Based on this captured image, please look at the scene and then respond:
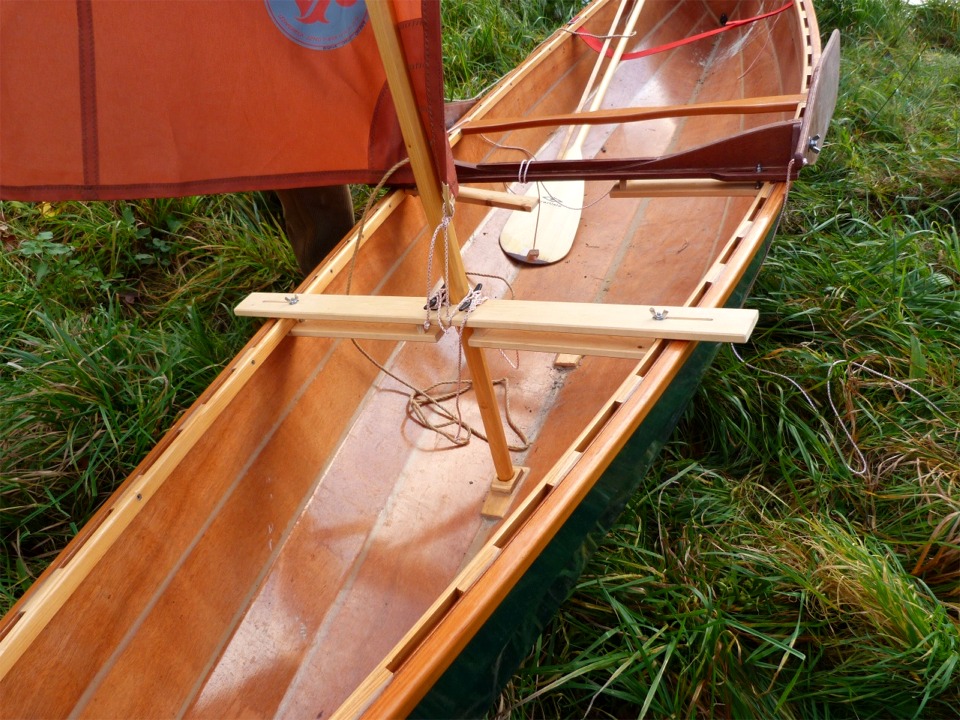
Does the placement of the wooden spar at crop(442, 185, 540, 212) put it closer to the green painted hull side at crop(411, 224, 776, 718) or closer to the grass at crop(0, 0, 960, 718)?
the green painted hull side at crop(411, 224, 776, 718)

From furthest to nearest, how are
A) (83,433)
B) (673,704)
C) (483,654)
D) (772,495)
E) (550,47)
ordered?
(550,47) < (83,433) < (772,495) < (673,704) < (483,654)

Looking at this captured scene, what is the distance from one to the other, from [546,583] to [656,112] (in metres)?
1.96

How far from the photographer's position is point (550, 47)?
416cm

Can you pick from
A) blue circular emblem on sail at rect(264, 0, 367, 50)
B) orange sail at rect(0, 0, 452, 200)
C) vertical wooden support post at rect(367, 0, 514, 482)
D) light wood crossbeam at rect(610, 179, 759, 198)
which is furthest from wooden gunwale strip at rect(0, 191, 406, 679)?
light wood crossbeam at rect(610, 179, 759, 198)

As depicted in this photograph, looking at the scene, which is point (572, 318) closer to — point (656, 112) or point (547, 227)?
point (656, 112)

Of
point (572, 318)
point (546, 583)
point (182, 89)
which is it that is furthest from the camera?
point (572, 318)

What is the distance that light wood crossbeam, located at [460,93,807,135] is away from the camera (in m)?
2.75

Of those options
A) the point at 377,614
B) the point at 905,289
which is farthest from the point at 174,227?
the point at 905,289

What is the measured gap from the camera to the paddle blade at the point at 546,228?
331 centimetres

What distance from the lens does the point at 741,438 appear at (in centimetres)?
272

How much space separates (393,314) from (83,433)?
4.71 feet

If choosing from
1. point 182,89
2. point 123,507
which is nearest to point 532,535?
point 123,507

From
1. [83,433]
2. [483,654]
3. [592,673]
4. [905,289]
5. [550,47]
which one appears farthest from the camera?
[550,47]

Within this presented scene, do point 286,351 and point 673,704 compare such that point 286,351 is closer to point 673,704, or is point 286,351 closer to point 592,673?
point 592,673
